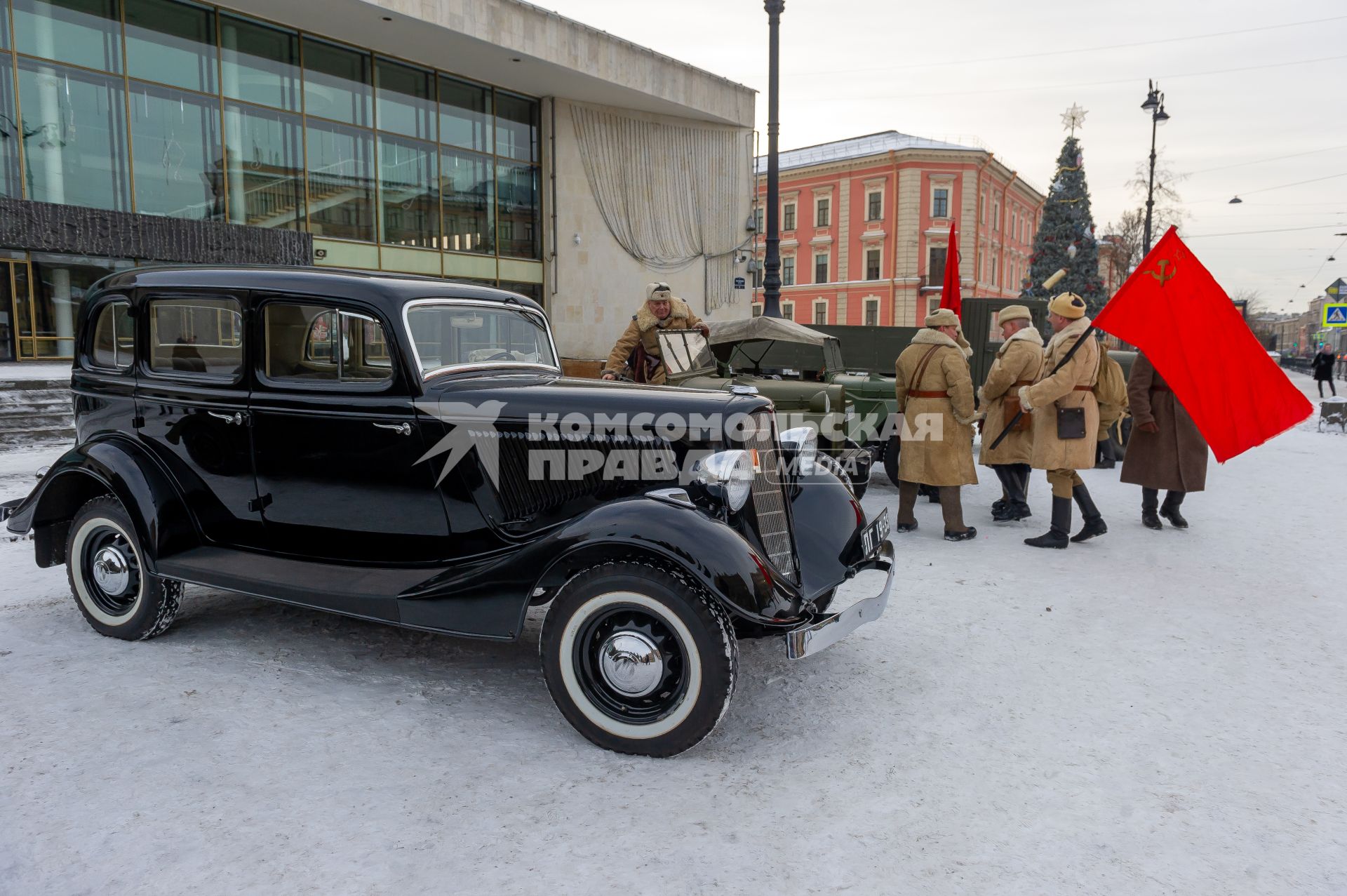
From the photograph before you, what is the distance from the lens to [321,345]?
3.62 m

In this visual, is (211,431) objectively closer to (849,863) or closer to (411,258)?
(849,863)

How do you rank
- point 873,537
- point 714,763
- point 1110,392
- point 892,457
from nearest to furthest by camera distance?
point 714,763 < point 873,537 < point 1110,392 < point 892,457

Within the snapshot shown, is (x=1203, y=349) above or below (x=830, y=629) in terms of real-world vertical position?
above

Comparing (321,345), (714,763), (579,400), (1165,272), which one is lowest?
(714,763)

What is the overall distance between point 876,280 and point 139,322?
150 feet

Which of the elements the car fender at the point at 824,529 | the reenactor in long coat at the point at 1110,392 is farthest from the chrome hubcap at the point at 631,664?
the reenactor in long coat at the point at 1110,392

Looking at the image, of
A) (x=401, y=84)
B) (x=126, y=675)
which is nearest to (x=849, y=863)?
(x=126, y=675)

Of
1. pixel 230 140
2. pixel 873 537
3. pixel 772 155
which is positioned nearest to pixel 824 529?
pixel 873 537

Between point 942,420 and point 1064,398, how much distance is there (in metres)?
0.90

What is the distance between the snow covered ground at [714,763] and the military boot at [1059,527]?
1.41 meters

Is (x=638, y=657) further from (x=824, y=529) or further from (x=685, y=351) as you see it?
(x=685, y=351)

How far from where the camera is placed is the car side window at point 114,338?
398 centimetres

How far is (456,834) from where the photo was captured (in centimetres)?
240

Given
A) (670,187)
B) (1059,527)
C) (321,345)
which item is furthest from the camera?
(670,187)
